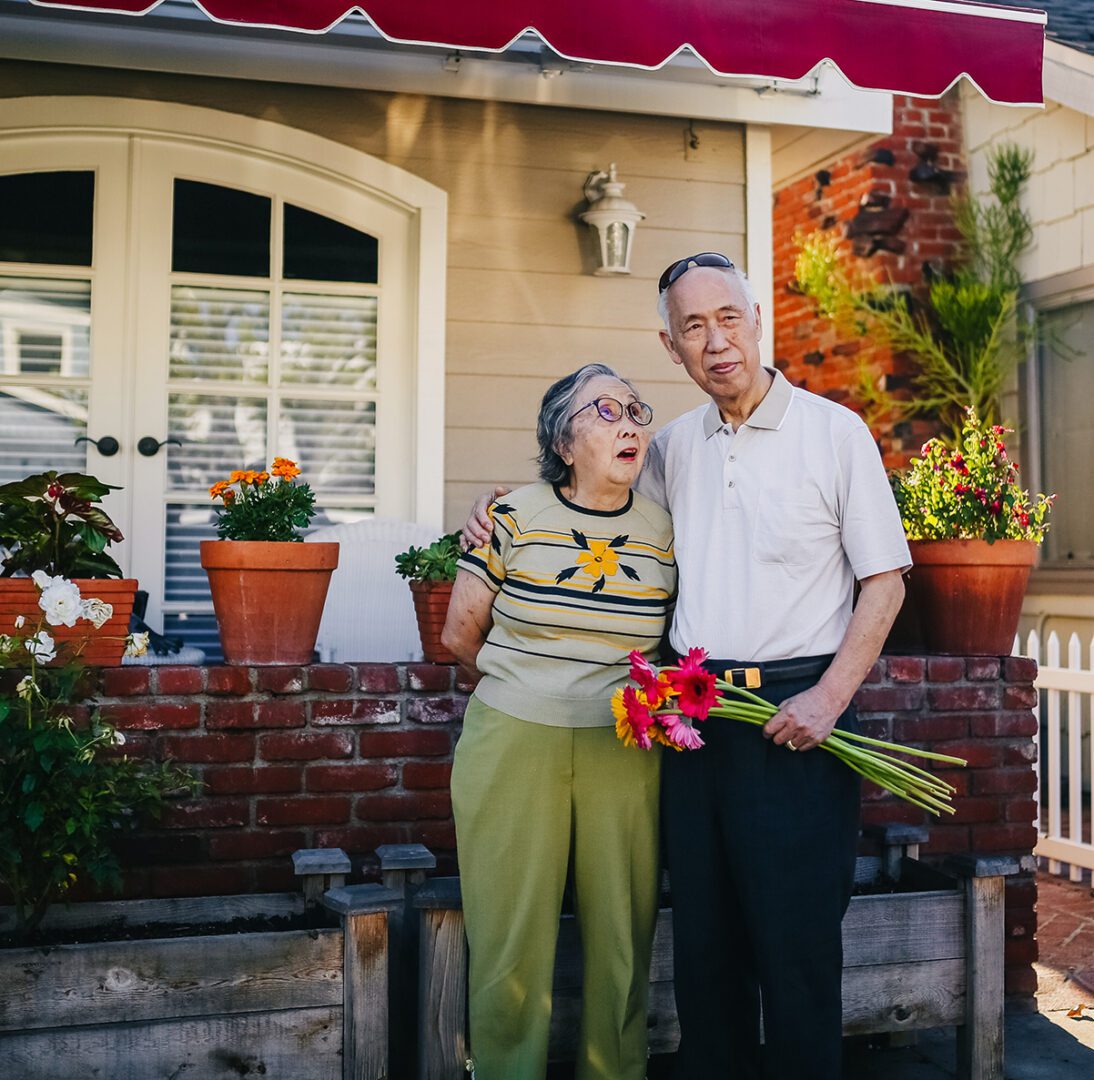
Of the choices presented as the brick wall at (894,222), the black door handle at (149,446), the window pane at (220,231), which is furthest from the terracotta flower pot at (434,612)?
the brick wall at (894,222)

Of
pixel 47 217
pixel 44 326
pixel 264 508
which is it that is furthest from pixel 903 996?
pixel 47 217

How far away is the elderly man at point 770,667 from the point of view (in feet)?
7.70

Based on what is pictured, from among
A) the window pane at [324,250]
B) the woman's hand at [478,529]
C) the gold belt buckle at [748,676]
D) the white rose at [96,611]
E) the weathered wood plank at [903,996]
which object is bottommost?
the weathered wood plank at [903,996]

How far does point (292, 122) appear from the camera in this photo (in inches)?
178

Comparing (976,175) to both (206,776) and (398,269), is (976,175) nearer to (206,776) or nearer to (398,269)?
(398,269)

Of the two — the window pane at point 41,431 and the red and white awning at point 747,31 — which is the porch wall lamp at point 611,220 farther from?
the window pane at point 41,431

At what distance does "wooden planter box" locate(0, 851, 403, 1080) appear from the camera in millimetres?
2434

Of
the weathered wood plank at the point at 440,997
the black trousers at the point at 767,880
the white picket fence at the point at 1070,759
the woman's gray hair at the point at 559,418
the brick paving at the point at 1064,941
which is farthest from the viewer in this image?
the white picket fence at the point at 1070,759

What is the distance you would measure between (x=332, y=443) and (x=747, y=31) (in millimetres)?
2157

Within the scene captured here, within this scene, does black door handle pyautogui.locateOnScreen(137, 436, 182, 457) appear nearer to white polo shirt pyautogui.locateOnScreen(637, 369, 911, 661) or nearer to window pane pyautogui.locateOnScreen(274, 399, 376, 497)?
window pane pyautogui.locateOnScreen(274, 399, 376, 497)

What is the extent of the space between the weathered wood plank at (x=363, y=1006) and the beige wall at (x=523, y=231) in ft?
7.33

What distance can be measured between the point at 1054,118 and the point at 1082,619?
276cm

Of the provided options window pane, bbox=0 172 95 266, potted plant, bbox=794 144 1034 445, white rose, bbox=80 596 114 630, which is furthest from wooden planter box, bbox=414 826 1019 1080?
potted plant, bbox=794 144 1034 445

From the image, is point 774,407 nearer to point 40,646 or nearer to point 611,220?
point 40,646
